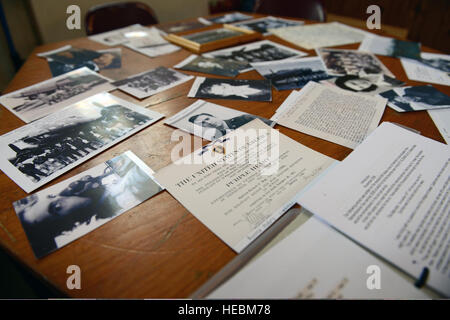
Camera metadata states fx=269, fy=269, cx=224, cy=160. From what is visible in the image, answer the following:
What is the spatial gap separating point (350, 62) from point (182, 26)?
0.84 metres

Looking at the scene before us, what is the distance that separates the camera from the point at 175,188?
19.5 inches

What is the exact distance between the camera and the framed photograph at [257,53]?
1.01 m

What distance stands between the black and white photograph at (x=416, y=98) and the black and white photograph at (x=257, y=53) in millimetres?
387

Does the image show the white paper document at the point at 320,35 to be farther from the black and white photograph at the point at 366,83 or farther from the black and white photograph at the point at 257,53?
the black and white photograph at the point at 366,83

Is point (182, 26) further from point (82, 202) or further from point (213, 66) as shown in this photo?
point (82, 202)

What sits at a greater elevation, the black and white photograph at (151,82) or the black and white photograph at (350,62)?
the black and white photograph at (350,62)

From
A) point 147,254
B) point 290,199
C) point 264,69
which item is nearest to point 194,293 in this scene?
point 147,254

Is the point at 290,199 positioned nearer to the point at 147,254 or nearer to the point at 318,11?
the point at 147,254

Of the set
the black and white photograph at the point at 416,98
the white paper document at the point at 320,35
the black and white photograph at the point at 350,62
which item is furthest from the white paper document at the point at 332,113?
the white paper document at the point at 320,35

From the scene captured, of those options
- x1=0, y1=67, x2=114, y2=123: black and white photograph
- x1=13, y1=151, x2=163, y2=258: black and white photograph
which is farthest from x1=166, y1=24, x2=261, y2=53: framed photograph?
x1=13, y1=151, x2=163, y2=258: black and white photograph

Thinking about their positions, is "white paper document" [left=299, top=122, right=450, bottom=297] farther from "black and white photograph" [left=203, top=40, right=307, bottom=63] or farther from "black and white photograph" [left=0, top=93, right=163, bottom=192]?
"black and white photograph" [left=203, top=40, right=307, bottom=63]

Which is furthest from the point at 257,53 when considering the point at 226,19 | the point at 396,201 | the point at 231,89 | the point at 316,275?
the point at 316,275

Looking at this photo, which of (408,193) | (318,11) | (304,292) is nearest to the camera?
(304,292)

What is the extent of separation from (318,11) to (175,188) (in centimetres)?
151
